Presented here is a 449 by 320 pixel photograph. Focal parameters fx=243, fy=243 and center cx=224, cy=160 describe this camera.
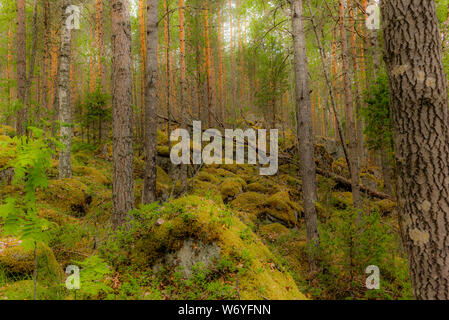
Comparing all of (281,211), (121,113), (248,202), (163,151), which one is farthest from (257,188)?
(121,113)

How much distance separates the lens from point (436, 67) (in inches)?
95.7

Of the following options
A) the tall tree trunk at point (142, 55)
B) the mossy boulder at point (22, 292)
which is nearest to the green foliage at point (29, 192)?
the mossy boulder at point (22, 292)

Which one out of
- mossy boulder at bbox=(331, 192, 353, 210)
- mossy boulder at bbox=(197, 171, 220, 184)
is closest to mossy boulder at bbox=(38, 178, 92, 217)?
mossy boulder at bbox=(197, 171, 220, 184)

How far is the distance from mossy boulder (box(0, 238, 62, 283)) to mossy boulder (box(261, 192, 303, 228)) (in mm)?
6674

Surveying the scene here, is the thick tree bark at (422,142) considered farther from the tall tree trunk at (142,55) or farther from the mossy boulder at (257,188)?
the tall tree trunk at (142,55)

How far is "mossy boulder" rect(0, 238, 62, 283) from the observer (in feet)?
11.7

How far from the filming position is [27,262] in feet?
12.1

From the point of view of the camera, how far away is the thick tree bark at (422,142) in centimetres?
234

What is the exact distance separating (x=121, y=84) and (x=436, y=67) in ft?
16.9

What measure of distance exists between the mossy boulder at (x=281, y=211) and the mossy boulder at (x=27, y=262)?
21.9 feet

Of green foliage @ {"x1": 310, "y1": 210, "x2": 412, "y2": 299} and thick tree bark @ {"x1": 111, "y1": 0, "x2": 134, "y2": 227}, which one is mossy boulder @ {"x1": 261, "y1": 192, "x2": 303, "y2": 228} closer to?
green foliage @ {"x1": 310, "y1": 210, "x2": 412, "y2": 299}

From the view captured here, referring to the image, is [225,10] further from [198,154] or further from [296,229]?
[296,229]

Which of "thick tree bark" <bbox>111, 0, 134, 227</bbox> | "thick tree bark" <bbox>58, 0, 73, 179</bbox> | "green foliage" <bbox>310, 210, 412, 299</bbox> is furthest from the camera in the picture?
"thick tree bark" <bbox>58, 0, 73, 179</bbox>

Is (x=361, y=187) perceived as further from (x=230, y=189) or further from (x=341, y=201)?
(x=230, y=189)
